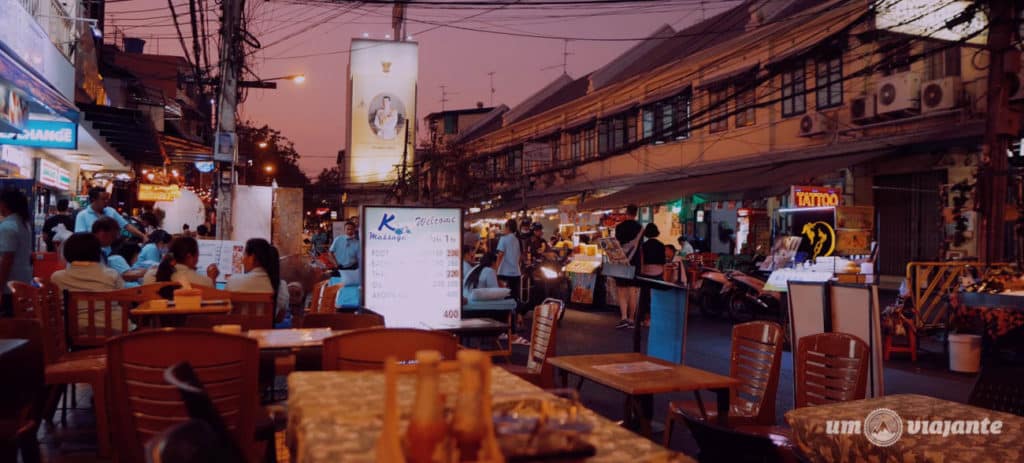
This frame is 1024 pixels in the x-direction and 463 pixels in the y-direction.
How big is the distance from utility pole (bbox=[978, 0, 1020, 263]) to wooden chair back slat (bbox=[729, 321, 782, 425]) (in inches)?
289

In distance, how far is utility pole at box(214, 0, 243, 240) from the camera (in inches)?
517

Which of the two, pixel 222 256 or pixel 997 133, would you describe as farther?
pixel 222 256

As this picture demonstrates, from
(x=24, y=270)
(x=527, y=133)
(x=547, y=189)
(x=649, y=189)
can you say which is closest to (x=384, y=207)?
(x=24, y=270)

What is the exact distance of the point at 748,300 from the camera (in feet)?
46.3

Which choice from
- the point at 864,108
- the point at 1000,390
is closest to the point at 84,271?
the point at 1000,390

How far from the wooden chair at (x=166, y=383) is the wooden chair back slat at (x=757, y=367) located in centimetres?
306

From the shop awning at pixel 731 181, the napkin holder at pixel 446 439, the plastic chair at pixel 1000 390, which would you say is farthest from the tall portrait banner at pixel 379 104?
the napkin holder at pixel 446 439

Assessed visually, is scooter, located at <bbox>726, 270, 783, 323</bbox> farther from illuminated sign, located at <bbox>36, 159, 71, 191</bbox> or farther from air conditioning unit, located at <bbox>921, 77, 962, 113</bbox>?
illuminated sign, located at <bbox>36, 159, 71, 191</bbox>

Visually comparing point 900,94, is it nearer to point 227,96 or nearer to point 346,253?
point 346,253

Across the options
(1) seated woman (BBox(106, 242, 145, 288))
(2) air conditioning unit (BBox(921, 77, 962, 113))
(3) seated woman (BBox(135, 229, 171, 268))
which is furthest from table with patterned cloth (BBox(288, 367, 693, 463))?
(2) air conditioning unit (BBox(921, 77, 962, 113))

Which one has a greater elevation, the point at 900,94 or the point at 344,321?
the point at 900,94

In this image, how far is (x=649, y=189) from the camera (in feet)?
72.7

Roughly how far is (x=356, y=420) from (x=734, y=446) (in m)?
1.43

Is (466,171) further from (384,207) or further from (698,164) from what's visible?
(384,207)
